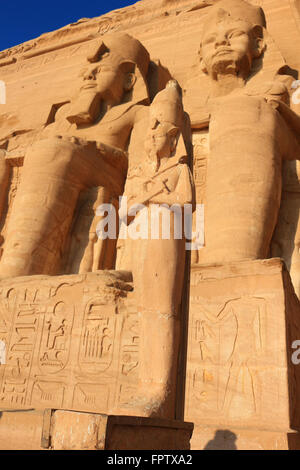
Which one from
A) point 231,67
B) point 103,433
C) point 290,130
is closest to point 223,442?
point 103,433

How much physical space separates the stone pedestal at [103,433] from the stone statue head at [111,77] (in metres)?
3.87

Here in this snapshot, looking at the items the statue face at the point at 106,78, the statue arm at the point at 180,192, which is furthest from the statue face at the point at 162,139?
the statue face at the point at 106,78

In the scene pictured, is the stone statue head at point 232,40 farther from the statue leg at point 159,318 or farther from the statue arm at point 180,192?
the statue leg at point 159,318

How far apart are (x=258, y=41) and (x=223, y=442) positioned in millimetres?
4140

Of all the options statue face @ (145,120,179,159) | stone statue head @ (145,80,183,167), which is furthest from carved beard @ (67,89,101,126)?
statue face @ (145,120,179,159)

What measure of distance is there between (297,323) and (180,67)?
14.4ft

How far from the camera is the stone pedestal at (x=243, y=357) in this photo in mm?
2404

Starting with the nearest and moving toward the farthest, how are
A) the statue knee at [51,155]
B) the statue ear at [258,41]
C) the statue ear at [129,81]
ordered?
the statue knee at [51,155] → the statue ear at [258,41] → the statue ear at [129,81]

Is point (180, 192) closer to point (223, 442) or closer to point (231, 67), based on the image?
point (223, 442)

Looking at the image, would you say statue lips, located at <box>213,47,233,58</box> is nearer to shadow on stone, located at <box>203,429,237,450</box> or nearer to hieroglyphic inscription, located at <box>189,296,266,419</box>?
hieroglyphic inscription, located at <box>189,296,266,419</box>

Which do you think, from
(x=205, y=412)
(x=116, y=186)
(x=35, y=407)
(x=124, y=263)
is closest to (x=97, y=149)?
(x=116, y=186)

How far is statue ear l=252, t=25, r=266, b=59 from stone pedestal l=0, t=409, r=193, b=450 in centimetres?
413

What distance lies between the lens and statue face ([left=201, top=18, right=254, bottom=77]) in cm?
489
